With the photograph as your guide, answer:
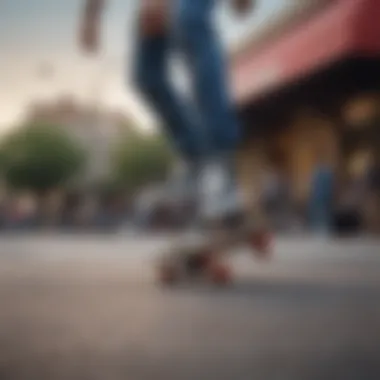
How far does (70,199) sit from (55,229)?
1.7 inches

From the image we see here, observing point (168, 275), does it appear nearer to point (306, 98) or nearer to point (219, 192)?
point (219, 192)

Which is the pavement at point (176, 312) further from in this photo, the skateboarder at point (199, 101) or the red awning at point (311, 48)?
the red awning at point (311, 48)

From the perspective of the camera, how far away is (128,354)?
2.59ft

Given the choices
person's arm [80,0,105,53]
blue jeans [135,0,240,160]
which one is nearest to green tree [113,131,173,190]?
blue jeans [135,0,240,160]

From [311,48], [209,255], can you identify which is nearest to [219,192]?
[209,255]

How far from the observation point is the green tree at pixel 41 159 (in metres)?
0.82

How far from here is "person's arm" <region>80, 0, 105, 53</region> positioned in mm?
838

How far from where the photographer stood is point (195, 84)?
814mm

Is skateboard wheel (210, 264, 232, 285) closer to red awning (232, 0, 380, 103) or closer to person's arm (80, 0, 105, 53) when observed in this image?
red awning (232, 0, 380, 103)

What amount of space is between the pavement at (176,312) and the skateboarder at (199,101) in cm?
8

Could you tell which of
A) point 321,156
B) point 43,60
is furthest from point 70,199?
point 321,156

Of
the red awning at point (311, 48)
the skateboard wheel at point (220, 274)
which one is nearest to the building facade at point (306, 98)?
the red awning at point (311, 48)

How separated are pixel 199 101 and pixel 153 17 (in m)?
0.11

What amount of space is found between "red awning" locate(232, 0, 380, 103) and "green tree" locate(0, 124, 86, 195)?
21cm
